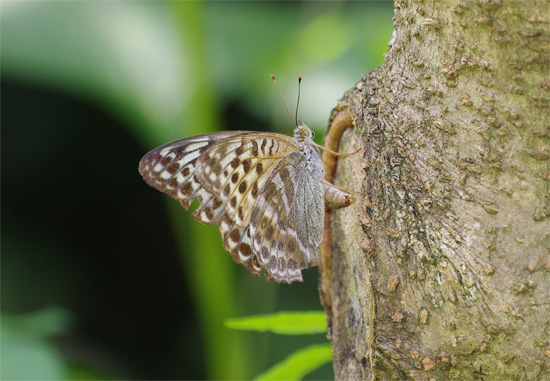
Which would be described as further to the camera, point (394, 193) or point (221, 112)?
point (221, 112)

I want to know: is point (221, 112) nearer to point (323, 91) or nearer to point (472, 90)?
point (323, 91)

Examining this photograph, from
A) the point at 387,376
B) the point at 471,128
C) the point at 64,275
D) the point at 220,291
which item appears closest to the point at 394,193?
the point at 471,128

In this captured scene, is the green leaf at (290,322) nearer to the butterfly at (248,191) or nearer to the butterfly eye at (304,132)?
the butterfly at (248,191)

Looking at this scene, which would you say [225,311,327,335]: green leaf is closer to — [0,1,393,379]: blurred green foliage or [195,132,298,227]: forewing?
[195,132,298,227]: forewing

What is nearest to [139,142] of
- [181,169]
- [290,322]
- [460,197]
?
[181,169]

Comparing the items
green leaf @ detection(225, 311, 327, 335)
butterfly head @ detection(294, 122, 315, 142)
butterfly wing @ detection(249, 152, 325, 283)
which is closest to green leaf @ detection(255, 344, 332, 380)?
green leaf @ detection(225, 311, 327, 335)

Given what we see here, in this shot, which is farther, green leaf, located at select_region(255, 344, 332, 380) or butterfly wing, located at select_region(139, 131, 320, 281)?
butterfly wing, located at select_region(139, 131, 320, 281)

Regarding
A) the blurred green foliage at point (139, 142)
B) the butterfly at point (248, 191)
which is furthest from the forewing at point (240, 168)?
the blurred green foliage at point (139, 142)


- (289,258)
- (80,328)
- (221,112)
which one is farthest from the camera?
(221,112)
